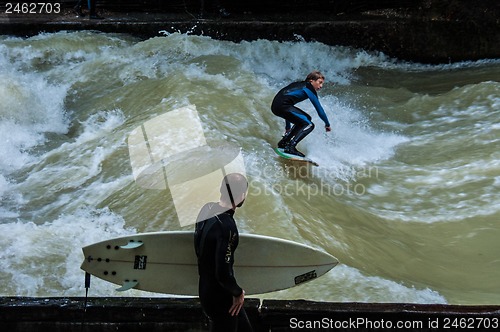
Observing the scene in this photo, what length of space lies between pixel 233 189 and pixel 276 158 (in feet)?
12.9

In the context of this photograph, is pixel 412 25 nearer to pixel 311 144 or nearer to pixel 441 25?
pixel 441 25

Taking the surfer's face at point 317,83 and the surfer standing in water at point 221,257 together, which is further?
the surfer's face at point 317,83

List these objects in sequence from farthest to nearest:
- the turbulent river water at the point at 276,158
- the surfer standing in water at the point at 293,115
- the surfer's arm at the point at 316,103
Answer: the surfer standing in water at the point at 293,115, the surfer's arm at the point at 316,103, the turbulent river water at the point at 276,158

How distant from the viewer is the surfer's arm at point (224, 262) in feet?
11.2

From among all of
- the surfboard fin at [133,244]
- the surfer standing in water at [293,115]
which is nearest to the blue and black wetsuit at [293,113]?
the surfer standing in water at [293,115]

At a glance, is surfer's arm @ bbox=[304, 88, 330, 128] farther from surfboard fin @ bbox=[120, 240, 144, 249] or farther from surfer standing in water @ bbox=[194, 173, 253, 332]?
surfer standing in water @ bbox=[194, 173, 253, 332]

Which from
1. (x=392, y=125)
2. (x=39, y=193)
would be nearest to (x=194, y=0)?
(x=392, y=125)

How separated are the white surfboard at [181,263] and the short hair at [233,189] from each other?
67 centimetres

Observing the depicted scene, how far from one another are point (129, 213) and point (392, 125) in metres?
4.45

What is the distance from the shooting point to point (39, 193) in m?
7.03

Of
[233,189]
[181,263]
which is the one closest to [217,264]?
[233,189]

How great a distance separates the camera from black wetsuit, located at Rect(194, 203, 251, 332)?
3.43 meters

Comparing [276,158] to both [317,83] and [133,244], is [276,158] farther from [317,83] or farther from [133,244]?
[133,244]

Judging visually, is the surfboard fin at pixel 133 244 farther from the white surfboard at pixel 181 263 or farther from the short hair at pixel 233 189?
the short hair at pixel 233 189
